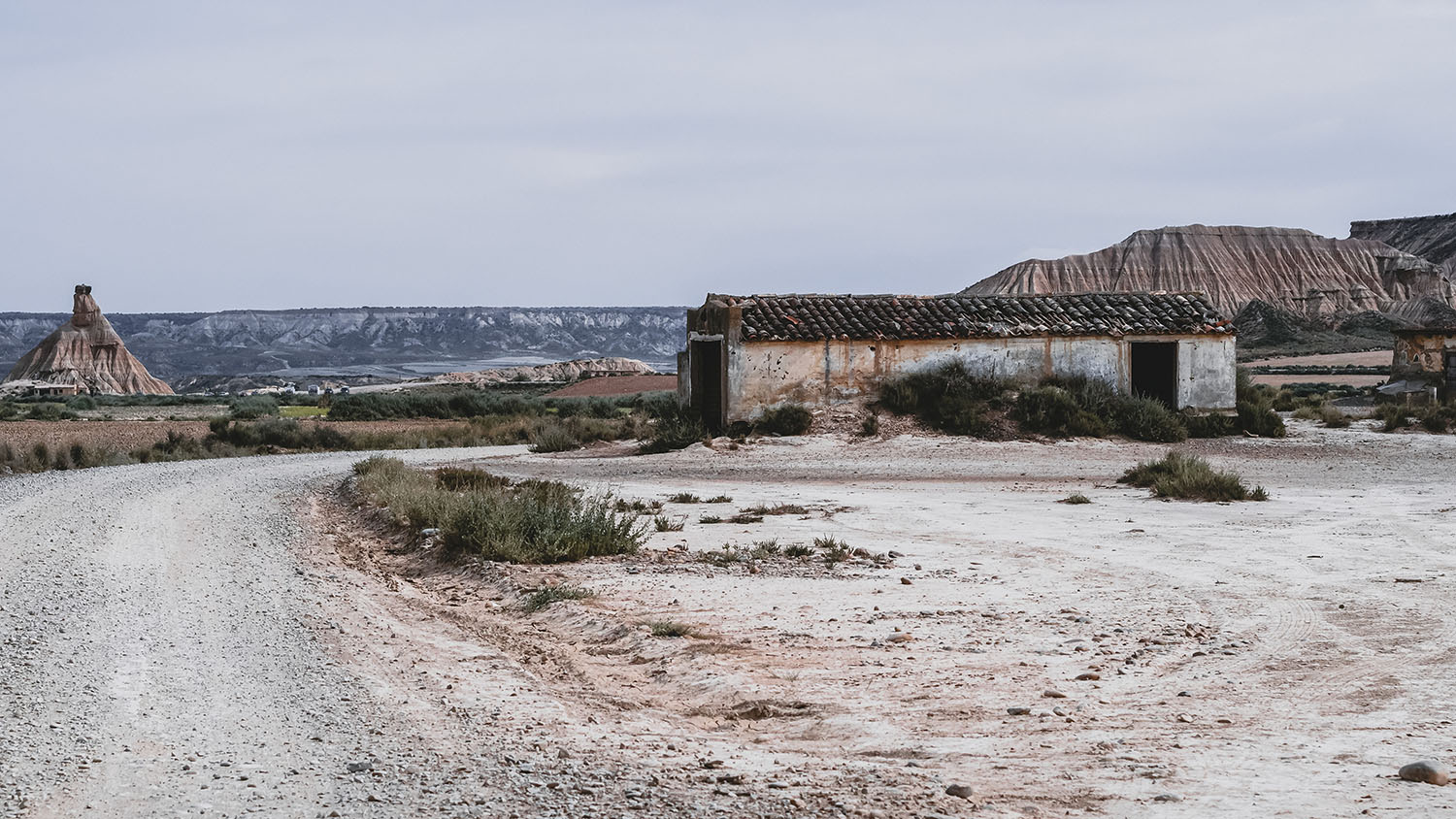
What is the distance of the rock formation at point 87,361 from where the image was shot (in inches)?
4515

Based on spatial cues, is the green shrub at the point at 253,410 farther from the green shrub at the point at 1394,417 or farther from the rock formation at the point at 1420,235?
the rock formation at the point at 1420,235

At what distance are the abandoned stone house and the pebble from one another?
21.5 metres

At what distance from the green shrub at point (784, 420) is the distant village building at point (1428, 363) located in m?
21.0

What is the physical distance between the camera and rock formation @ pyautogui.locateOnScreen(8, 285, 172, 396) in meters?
115

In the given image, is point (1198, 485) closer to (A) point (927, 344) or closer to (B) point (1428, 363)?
(A) point (927, 344)

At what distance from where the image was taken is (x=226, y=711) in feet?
23.2

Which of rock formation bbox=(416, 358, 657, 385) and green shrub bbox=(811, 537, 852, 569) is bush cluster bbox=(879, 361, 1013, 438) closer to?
green shrub bbox=(811, 537, 852, 569)

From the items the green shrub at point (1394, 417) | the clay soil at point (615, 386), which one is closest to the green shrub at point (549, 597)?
the green shrub at point (1394, 417)

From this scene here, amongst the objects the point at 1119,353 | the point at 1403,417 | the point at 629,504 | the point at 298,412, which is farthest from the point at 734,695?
the point at 298,412

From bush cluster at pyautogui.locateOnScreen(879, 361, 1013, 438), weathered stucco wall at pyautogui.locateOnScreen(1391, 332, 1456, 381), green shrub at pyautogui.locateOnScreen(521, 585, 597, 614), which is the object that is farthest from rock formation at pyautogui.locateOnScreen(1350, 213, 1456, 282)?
green shrub at pyautogui.locateOnScreen(521, 585, 597, 614)

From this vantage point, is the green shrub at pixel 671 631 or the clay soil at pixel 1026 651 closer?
the clay soil at pixel 1026 651

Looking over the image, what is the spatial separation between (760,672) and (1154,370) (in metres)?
25.4

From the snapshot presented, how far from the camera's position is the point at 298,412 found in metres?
60.1

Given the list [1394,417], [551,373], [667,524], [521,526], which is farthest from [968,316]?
[551,373]
